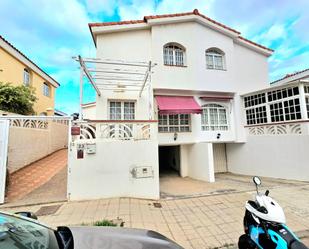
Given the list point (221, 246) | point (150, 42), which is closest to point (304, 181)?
point (221, 246)

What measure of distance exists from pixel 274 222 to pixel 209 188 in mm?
6182

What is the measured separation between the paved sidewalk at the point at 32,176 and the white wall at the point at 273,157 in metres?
11.8

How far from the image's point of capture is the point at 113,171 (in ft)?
22.8

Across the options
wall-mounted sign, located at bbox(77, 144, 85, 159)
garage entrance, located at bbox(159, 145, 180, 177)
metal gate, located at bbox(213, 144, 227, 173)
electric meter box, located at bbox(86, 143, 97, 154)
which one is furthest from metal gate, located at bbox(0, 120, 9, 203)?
metal gate, located at bbox(213, 144, 227, 173)

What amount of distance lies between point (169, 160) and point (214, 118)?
5817 mm

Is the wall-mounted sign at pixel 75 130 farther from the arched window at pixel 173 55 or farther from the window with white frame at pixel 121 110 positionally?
the arched window at pixel 173 55

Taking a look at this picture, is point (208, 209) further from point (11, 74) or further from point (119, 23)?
point (11, 74)

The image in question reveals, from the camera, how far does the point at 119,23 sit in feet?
35.4

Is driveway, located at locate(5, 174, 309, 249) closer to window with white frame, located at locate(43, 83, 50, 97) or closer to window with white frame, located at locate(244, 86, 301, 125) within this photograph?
window with white frame, located at locate(244, 86, 301, 125)

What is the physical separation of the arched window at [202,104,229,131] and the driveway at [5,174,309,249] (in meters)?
5.60

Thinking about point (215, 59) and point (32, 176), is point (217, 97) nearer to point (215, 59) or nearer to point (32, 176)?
point (215, 59)

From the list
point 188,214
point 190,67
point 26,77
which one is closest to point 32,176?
point 188,214

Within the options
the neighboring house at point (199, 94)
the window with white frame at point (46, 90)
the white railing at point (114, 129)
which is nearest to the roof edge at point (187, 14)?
the neighboring house at point (199, 94)

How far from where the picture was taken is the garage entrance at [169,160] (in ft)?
45.0
